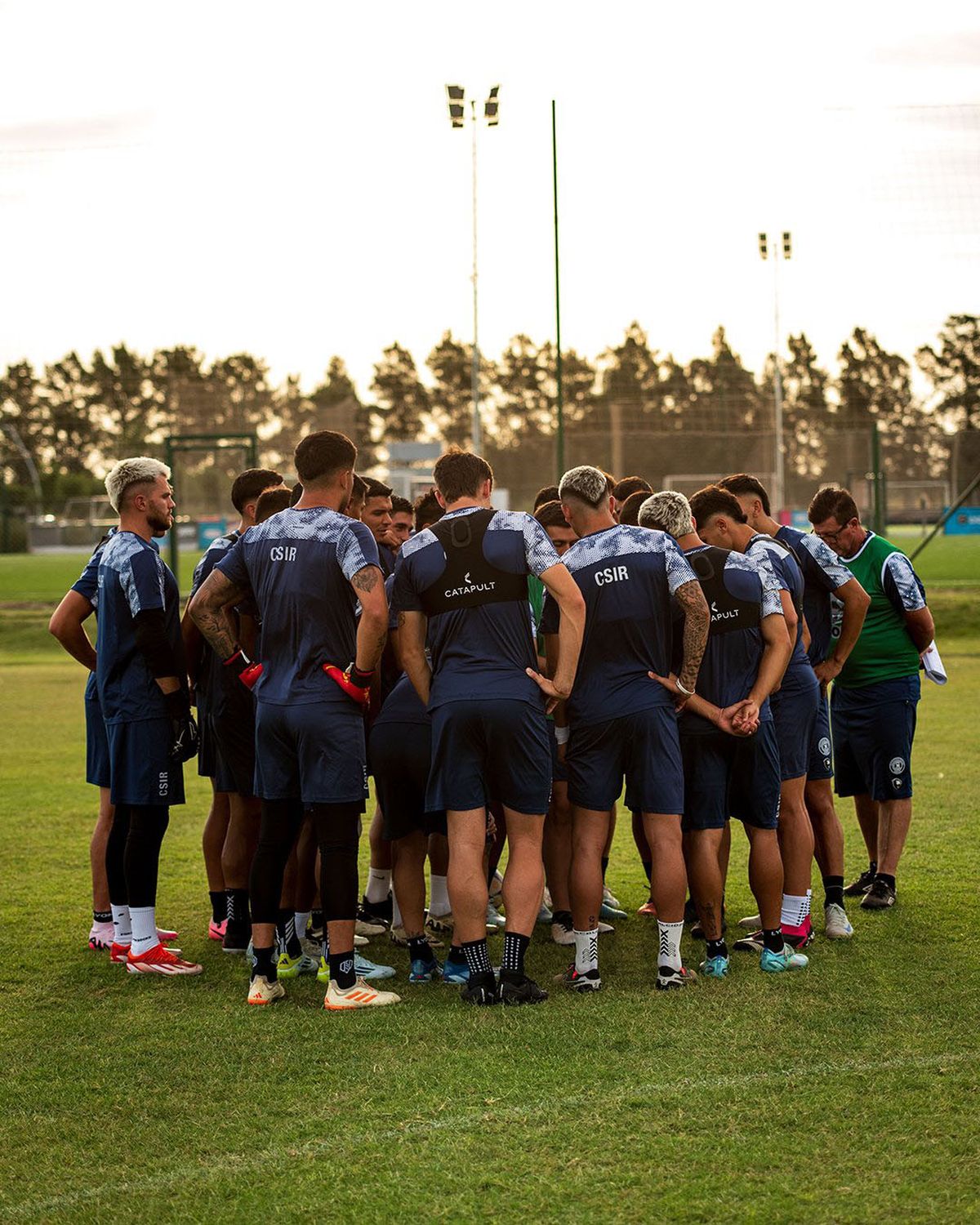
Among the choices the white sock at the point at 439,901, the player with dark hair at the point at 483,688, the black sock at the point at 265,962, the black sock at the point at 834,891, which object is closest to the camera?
the player with dark hair at the point at 483,688

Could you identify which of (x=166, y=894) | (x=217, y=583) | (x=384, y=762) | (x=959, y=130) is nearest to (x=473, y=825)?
(x=384, y=762)

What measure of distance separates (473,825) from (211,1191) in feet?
6.40

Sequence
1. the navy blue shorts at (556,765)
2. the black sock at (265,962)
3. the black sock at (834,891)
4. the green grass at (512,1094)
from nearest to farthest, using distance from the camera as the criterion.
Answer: the green grass at (512,1094)
the black sock at (265,962)
the navy blue shorts at (556,765)
the black sock at (834,891)

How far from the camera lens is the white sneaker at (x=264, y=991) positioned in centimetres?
537

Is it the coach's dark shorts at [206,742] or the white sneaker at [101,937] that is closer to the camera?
the coach's dark shorts at [206,742]

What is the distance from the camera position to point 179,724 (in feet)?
19.2

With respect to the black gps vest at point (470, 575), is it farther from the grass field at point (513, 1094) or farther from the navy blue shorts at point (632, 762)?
the grass field at point (513, 1094)

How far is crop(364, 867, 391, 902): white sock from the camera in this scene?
6.76 m

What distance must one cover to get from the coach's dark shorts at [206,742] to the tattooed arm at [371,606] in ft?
3.73

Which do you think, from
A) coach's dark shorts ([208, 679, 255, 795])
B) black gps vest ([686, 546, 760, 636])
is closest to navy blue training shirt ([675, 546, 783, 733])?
black gps vest ([686, 546, 760, 636])

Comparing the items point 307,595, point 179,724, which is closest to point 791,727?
point 307,595

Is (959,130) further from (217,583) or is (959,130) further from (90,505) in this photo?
(90,505)

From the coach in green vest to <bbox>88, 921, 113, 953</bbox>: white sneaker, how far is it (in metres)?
3.51

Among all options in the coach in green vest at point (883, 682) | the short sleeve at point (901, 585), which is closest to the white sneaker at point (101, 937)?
the coach in green vest at point (883, 682)
